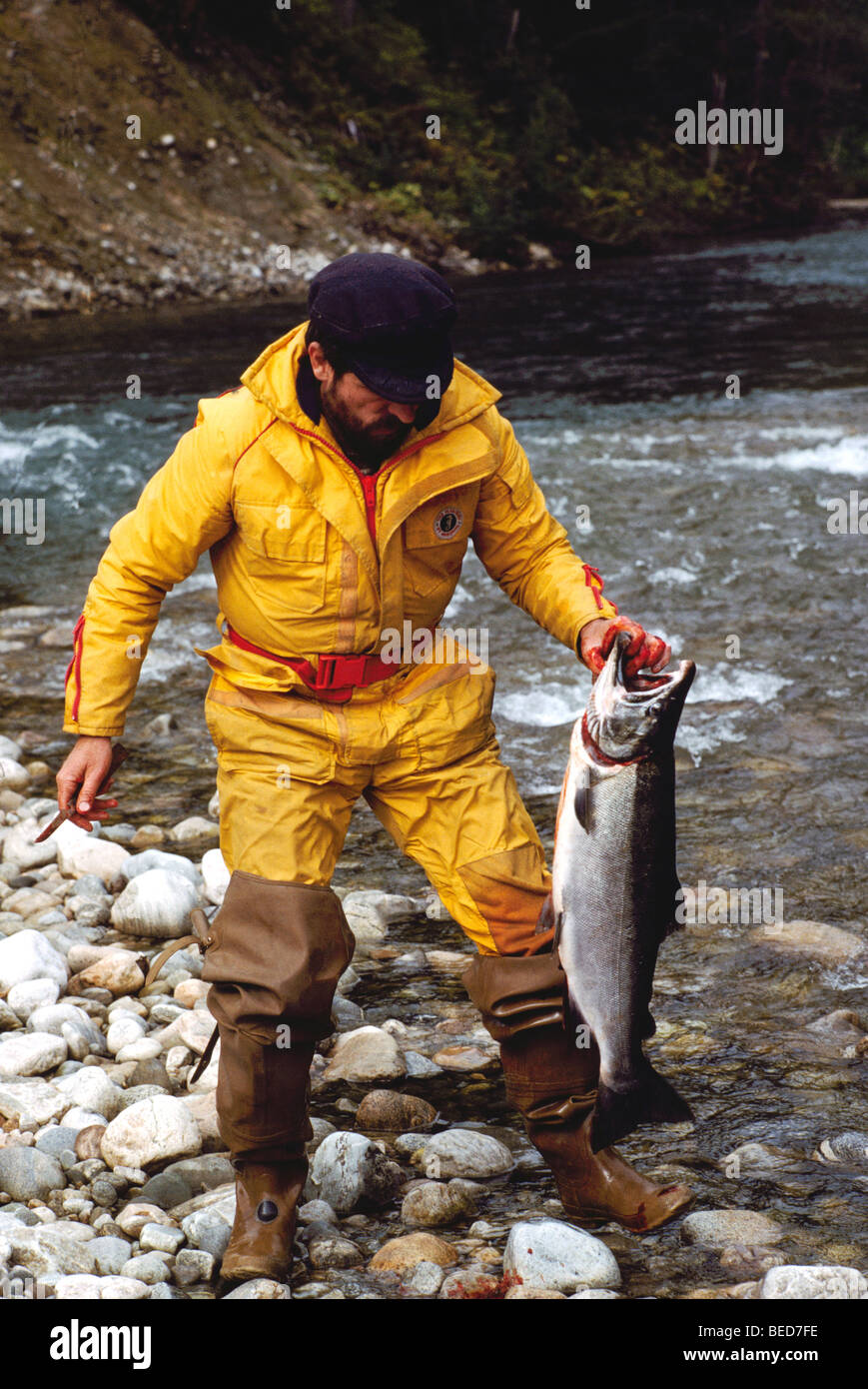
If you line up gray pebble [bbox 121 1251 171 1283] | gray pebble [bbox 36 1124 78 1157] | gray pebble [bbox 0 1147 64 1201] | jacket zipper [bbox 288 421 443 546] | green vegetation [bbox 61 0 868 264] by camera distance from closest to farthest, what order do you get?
gray pebble [bbox 121 1251 171 1283]
jacket zipper [bbox 288 421 443 546]
gray pebble [bbox 0 1147 64 1201]
gray pebble [bbox 36 1124 78 1157]
green vegetation [bbox 61 0 868 264]

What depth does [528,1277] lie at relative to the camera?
3037mm

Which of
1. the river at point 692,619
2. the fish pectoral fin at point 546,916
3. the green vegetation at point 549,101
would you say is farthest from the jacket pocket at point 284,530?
the green vegetation at point 549,101

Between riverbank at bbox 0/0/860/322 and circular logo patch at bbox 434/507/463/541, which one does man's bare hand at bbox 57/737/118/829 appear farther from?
riverbank at bbox 0/0/860/322

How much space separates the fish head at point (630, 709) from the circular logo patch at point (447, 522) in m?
0.57

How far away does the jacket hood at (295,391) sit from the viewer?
3062 mm

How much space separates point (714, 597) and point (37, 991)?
5.34m

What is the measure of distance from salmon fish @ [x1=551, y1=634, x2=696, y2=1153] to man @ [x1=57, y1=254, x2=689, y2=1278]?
0.12 meters

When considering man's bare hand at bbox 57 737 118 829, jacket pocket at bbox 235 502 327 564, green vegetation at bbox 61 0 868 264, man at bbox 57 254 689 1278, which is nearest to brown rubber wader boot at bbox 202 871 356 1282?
man at bbox 57 254 689 1278

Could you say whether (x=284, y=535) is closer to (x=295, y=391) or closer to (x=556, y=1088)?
(x=295, y=391)

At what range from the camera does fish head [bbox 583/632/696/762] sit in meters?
2.89

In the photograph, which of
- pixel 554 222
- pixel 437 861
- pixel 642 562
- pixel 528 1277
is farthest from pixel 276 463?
pixel 554 222

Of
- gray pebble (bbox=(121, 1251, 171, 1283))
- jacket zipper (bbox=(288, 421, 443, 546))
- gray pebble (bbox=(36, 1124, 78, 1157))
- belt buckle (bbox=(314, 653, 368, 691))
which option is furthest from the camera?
gray pebble (bbox=(36, 1124, 78, 1157))

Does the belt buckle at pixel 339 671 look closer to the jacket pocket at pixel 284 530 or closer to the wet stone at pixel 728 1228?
the jacket pocket at pixel 284 530

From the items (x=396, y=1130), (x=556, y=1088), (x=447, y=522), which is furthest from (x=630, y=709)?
(x=396, y=1130)
